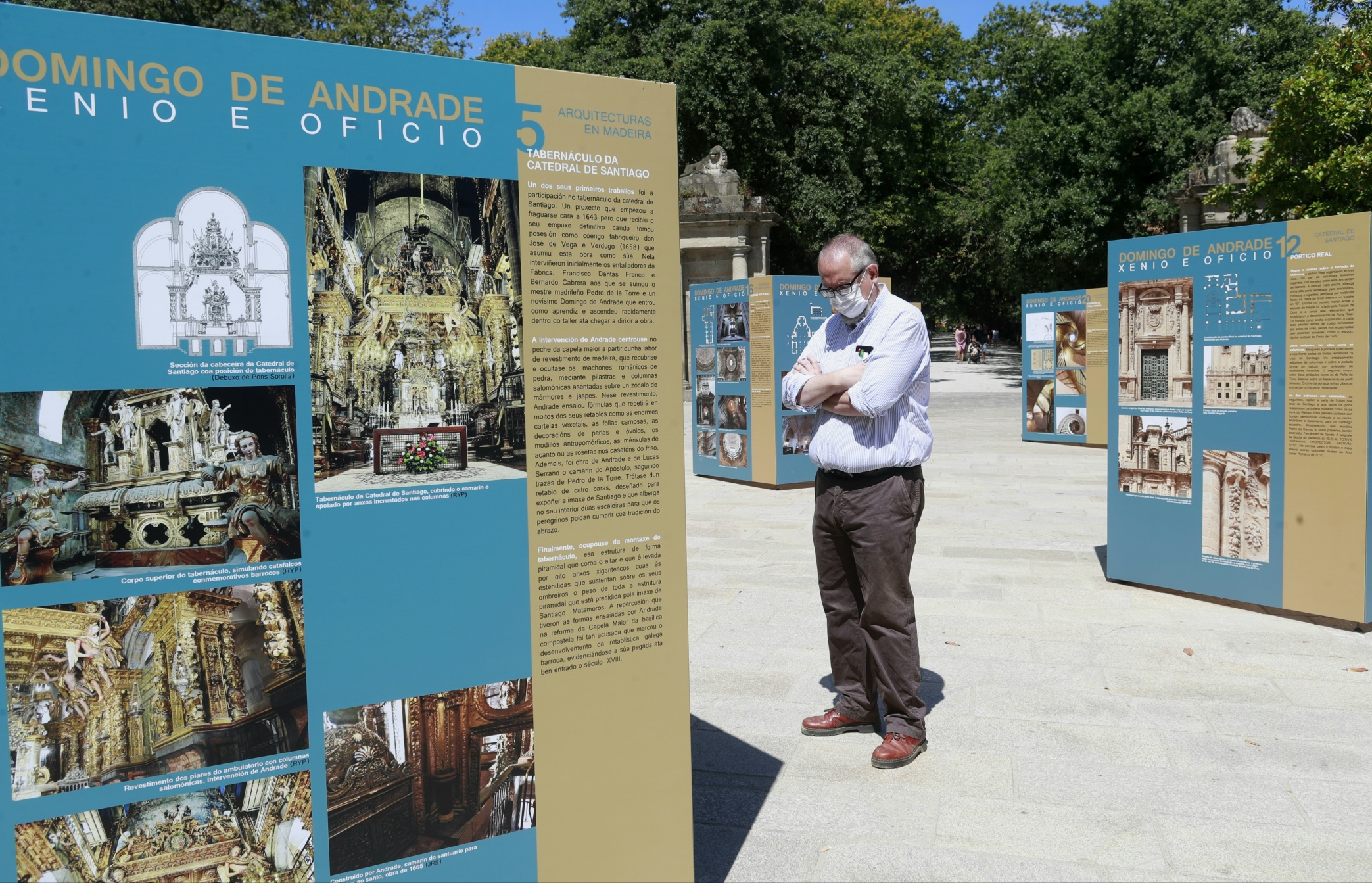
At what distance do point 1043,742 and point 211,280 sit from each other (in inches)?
150

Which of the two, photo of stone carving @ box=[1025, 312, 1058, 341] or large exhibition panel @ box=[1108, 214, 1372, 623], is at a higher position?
photo of stone carving @ box=[1025, 312, 1058, 341]

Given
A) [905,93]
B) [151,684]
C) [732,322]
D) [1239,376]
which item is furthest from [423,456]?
[905,93]

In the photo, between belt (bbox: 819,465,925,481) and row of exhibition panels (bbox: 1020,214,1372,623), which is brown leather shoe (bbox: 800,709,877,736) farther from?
row of exhibition panels (bbox: 1020,214,1372,623)

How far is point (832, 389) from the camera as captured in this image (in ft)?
13.4

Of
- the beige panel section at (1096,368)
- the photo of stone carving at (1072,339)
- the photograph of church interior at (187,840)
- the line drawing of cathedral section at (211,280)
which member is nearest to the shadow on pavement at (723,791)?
the photograph of church interior at (187,840)

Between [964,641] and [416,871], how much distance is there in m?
4.21

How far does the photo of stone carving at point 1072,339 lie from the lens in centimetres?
1673

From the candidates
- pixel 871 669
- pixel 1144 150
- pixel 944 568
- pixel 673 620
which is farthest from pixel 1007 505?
pixel 1144 150

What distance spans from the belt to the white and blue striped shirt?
36mm

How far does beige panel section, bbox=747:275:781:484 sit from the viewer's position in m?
12.5

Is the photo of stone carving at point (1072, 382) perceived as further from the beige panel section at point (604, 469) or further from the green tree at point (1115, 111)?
the beige panel section at point (604, 469)

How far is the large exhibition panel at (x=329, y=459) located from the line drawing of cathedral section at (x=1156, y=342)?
505 cm

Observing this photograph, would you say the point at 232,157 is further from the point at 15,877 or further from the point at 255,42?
the point at 15,877


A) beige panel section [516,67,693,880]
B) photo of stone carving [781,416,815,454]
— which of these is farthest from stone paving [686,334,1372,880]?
photo of stone carving [781,416,815,454]
